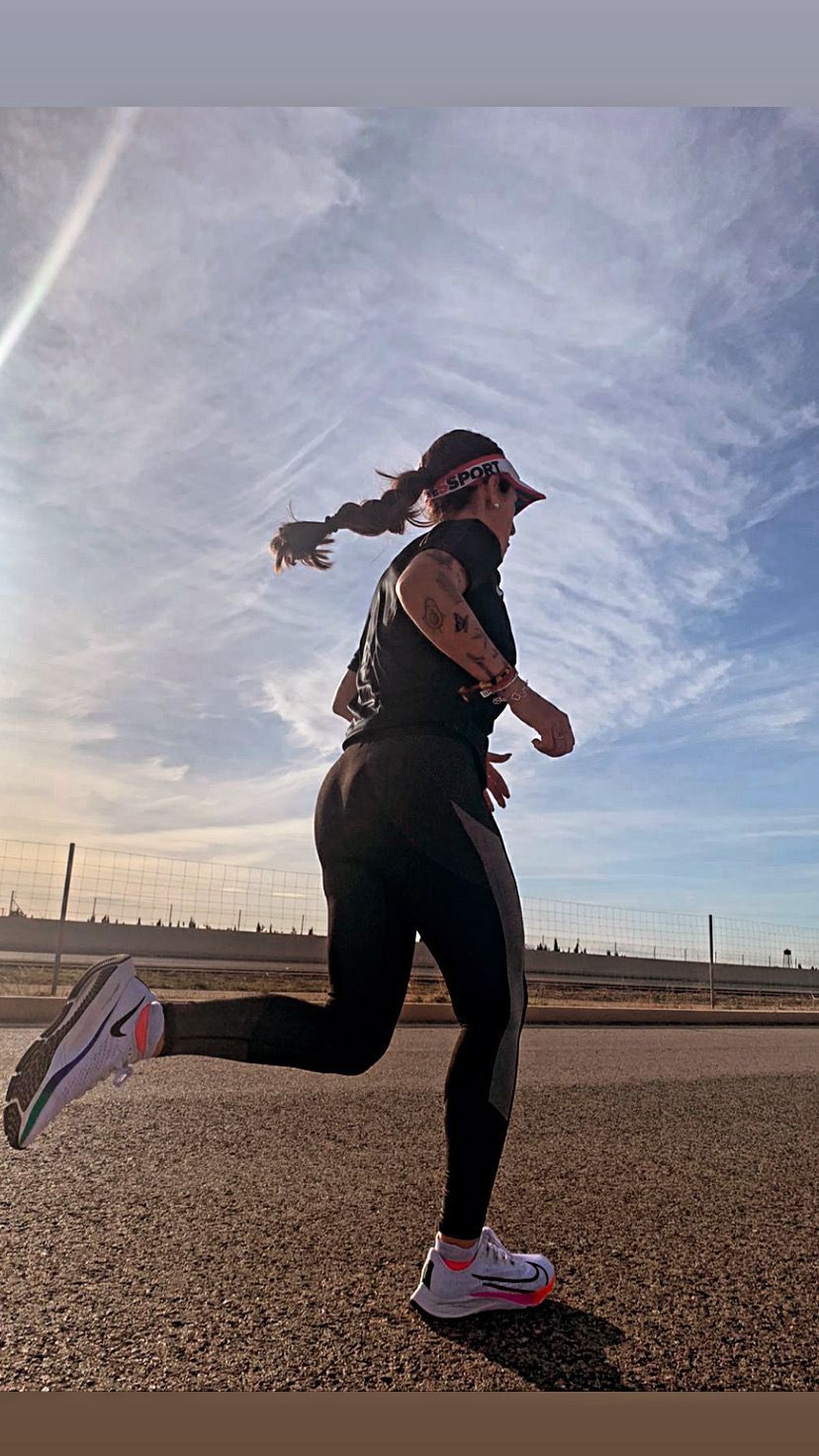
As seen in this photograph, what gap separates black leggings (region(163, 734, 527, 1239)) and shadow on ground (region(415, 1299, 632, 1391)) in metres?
0.16

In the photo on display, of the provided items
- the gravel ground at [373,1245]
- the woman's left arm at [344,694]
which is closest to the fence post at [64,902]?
the gravel ground at [373,1245]

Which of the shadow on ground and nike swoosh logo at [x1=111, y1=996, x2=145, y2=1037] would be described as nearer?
the shadow on ground

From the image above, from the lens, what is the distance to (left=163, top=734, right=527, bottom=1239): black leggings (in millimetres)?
1873

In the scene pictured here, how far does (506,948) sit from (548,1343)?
26.2 inches

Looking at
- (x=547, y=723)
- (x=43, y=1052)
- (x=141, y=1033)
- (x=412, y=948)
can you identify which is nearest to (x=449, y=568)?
(x=547, y=723)

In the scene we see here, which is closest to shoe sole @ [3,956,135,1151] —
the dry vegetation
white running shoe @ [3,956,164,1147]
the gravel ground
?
white running shoe @ [3,956,164,1147]

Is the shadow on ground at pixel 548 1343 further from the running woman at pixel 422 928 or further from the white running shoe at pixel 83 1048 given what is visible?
the white running shoe at pixel 83 1048

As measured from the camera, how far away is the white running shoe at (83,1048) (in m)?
1.86

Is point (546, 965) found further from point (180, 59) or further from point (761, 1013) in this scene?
point (180, 59)

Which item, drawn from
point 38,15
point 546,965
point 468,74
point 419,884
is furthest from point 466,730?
point 546,965

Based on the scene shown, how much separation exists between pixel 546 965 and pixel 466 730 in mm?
16809

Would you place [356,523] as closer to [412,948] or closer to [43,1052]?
[412,948]

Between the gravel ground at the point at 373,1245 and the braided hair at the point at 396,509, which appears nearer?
the gravel ground at the point at 373,1245

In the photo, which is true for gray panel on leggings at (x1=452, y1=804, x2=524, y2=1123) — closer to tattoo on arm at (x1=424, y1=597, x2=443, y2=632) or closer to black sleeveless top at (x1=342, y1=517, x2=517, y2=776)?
black sleeveless top at (x1=342, y1=517, x2=517, y2=776)
